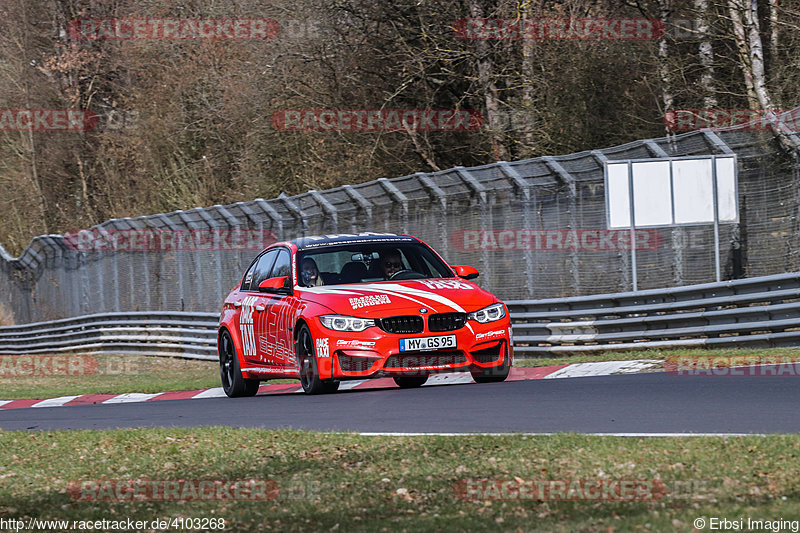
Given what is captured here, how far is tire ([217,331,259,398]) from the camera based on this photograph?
14.0 m

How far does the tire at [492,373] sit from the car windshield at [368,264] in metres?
1.19

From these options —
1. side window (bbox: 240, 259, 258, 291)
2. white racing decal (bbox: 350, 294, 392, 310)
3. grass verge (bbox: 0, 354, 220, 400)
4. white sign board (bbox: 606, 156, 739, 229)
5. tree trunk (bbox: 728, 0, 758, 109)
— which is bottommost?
grass verge (bbox: 0, 354, 220, 400)

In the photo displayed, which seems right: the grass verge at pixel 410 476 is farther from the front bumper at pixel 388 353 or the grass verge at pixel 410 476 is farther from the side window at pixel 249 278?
the side window at pixel 249 278

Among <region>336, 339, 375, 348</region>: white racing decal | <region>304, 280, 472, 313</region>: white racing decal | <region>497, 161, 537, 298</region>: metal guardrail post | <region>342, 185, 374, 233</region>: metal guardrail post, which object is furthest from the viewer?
<region>342, 185, 374, 233</region>: metal guardrail post

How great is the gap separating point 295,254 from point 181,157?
25769 millimetres

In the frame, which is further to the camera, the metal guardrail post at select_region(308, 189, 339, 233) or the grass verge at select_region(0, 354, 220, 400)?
the metal guardrail post at select_region(308, 189, 339, 233)

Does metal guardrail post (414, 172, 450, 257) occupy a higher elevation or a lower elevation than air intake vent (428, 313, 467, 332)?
higher

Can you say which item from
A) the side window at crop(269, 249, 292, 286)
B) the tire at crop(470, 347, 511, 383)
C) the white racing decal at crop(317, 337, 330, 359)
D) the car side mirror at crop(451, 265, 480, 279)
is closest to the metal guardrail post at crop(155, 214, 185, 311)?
the side window at crop(269, 249, 292, 286)

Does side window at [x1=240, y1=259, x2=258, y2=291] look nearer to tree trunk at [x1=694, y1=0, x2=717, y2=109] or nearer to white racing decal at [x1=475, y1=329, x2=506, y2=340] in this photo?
white racing decal at [x1=475, y1=329, x2=506, y2=340]

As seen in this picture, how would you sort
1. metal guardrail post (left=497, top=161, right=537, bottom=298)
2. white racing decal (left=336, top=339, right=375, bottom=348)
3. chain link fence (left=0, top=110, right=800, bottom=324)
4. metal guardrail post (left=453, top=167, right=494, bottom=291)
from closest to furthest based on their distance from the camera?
white racing decal (left=336, top=339, right=375, bottom=348) < chain link fence (left=0, top=110, right=800, bottom=324) < metal guardrail post (left=497, top=161, right=537, bottom=298) < metal guardrail post (left=453, top=167, right=494, bottom=291)

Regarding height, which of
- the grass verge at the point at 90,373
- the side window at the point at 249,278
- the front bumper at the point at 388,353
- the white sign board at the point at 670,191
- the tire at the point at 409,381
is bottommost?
the grass verge at the point at 90,373

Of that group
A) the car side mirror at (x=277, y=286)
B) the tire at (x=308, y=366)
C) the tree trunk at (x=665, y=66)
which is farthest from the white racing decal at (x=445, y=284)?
the tree trunk at (x=665, y=66)

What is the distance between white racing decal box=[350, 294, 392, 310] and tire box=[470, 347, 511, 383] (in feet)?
3.88

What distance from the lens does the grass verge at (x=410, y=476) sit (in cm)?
551
